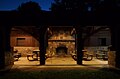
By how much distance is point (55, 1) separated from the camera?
30000 mm

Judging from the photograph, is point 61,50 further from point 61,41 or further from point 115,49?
point 115,49

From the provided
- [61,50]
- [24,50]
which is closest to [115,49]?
[61,50]

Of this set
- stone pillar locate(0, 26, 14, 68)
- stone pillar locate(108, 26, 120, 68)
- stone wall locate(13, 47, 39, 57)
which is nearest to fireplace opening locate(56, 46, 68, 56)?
stone wall locate(13, 47, 39, 57)

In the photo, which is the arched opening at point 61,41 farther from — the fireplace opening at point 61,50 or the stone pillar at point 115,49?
the stone pillar at point 115,49

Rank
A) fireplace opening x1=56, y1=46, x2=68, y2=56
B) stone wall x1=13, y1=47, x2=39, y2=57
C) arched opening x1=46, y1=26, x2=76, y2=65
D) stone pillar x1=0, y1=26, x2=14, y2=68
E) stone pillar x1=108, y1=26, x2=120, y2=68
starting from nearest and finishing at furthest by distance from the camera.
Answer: stone pillar x1=0, y1=26, x2=14, y2=68 < stone pillar x1=108, y1=26, x2=120, y2=68 < stone wall x1=13, y1=47, x2=39, y2=57 < arched opening x1=46, y1=26, x2=76, y2=65 < fireplace opening x1=56, y1=46, x2=68, y2=56

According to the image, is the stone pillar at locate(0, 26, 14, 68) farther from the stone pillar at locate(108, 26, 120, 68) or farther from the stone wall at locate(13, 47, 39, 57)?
the stone wall at locate(13, 47, 39, 57)

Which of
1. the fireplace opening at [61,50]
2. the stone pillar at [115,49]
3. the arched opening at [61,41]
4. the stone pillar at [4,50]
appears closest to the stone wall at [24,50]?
the arched opening at [61,41]

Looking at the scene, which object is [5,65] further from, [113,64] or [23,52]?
[23,52]

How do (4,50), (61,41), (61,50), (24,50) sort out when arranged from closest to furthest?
(4,50) → (24,50) → (61,41) → (61,50)

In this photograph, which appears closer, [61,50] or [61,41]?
[61,41]

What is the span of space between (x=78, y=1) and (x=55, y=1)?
362cm

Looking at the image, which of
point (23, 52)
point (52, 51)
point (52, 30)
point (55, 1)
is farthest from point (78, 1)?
point (23, 52)

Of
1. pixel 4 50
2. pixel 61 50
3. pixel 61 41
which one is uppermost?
pixel 61 41

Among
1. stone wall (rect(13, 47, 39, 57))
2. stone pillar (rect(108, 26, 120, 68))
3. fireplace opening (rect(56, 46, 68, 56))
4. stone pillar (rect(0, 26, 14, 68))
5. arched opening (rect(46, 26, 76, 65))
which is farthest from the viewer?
fireplace opening (rect(56, 46, 68, 56))
